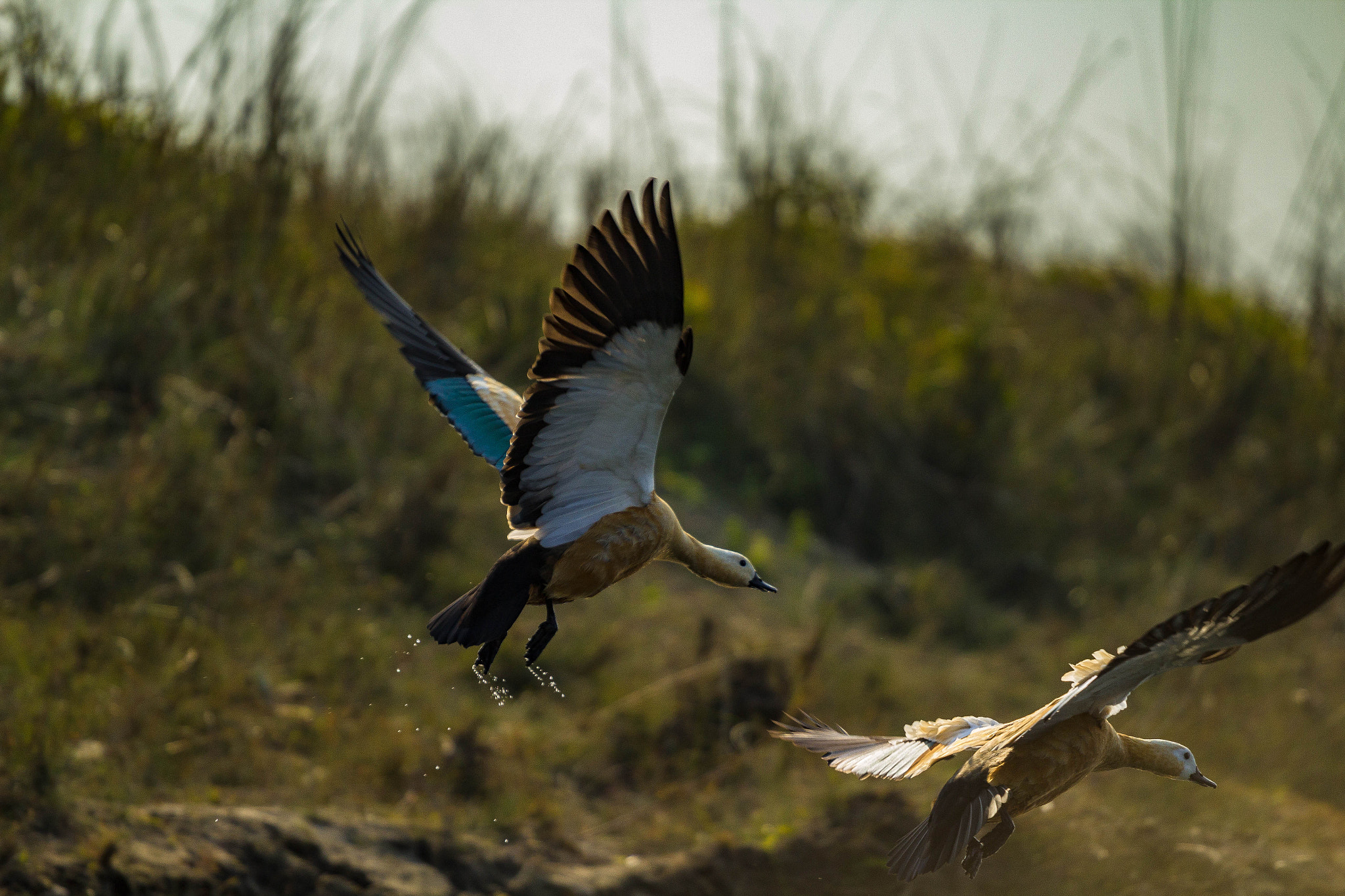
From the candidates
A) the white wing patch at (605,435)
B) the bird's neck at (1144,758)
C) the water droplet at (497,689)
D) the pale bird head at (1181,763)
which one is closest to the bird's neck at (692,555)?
the white wing patch at (605,435)

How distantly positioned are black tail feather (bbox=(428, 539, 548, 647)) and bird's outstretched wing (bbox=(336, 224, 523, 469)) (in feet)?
2.91

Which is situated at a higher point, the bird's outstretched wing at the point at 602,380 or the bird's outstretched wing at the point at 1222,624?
the bird's outstretched wing at the point at 602,380

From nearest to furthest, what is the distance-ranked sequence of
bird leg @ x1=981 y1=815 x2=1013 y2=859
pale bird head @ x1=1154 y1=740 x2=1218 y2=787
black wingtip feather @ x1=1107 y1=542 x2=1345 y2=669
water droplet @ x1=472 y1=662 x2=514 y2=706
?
black wingtip feather @ x1=1107 y1=542 x2=1345 y2=669
bird leg @ x1=981 y1=815 x2=1013 y2=859
pale bird head @ x1=1154 y1=740 x2=1218 y2=787
water droplet @ x1=472 y1=662 x2=514 y2=706

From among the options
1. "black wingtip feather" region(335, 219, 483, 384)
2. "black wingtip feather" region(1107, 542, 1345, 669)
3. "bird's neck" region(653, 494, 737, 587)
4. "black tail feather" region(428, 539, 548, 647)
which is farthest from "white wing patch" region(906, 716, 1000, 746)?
"black wingtip feather" region(335, 219, 483, 384)

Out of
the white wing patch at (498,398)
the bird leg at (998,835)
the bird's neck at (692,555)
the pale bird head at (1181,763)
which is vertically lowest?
the pale bird head at (1181,763)

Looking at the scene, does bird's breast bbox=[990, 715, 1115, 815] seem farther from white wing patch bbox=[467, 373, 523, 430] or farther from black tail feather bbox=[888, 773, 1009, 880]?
white wing patch bbox=[467, 373, 523, 430]

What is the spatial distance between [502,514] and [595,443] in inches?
167

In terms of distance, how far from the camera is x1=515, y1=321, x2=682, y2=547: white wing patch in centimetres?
317

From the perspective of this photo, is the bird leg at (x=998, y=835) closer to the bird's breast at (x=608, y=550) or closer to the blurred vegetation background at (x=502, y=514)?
the bird's breast at (x=608, y=550)

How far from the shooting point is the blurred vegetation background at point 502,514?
5188 mm

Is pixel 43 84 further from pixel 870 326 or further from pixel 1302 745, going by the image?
pixel 1302 745

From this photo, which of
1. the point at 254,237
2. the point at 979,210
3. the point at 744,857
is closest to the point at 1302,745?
the point at 744,857

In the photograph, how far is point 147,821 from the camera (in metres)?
4.05

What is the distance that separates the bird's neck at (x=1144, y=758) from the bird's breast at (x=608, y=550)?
1.42m
